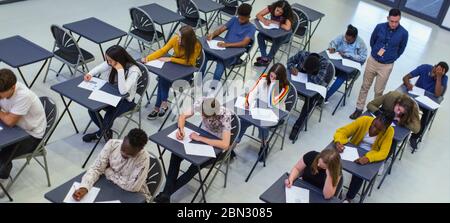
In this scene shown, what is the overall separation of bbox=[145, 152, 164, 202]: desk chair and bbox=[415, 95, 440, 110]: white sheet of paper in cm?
324

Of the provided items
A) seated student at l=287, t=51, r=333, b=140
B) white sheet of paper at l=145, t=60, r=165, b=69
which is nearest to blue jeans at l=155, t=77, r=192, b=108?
white sheet of paper at l=145, t=60, r=165, b=69

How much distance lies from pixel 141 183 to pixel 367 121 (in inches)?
86.1

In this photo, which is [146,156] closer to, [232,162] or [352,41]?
[232,162]

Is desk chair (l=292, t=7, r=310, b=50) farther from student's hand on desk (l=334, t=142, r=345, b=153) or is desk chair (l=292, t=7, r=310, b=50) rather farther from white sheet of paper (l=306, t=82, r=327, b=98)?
student's hand on desk (l=334, t=142, r=345, b=153)

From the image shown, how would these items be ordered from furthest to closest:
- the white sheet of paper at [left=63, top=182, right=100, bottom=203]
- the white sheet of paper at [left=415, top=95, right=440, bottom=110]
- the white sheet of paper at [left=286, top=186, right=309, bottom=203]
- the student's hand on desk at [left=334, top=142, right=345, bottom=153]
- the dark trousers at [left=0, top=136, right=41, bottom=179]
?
the white sheet of paper at [left=415, top=95, right=440, bottom=110] < the student's hand on desk at [left=334, top=142, right=345, bottom=153] < the dark trousers at [left=0, top=136, right=41, bottom=179] < the white sheet of paper at [left=286, top=186, right=309, bottom=203] < the white sheet of paper at [left=63, top=182, right=100, bottom=203]

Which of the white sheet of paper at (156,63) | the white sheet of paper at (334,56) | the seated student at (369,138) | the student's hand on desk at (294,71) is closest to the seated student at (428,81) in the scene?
the white sheet of paper at (334,56)

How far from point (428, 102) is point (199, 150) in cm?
288

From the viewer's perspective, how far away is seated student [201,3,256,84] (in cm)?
618

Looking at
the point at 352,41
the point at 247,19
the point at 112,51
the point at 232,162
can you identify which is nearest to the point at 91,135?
the point at 112,51

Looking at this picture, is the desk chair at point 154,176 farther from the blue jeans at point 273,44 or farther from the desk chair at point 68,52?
the blue jeans at point 273,44

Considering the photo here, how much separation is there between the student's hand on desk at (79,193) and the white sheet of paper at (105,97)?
4.00 feet
